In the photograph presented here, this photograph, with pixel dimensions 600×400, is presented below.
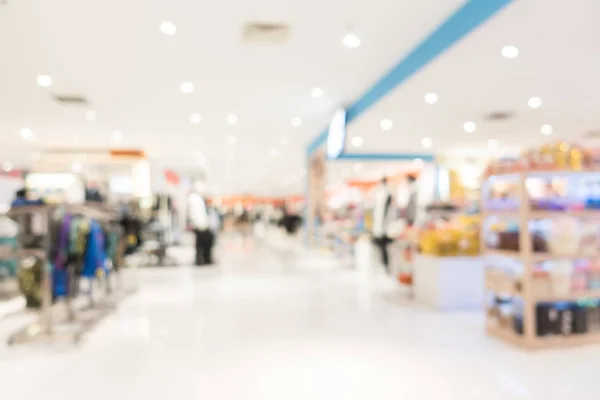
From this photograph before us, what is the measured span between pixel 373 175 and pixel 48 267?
20.1 meters

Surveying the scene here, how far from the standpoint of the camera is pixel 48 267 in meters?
4.81

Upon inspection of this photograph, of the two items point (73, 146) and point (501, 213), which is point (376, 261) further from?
point (73, 146)

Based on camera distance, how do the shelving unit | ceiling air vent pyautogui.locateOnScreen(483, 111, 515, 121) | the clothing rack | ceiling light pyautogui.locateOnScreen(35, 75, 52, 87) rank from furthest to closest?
1. ceiling air vent pyautogui.locateOnScreen(483, 111, 515, 121)
2. ceiling light pyautogui.locateOnScreen(35, 75, 52, 87)
3. the clothing rack
4. the shelving unit

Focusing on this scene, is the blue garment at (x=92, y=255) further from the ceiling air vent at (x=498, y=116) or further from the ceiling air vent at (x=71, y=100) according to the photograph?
the ceiling air vent at (x=498, y=116)

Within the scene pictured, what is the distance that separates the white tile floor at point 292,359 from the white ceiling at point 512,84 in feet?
9.71

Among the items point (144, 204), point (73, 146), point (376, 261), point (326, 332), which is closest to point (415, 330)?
point (326, 332)

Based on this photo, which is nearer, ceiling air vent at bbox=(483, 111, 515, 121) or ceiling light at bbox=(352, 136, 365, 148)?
ceiling air vent at bbox=(483, 111, 515, 121)

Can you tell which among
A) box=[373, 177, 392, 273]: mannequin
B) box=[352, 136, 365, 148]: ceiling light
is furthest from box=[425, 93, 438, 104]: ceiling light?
box=[352, 136, 365, 148]: ceiling light

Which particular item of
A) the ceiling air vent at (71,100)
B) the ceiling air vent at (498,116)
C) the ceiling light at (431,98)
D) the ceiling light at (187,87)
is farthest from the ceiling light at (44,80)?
the ceiling air vent at (498,116)

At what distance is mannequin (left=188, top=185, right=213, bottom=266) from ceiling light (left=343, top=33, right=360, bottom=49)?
5.85 metres

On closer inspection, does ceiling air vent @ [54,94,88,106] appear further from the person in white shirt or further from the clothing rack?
the clothing rack

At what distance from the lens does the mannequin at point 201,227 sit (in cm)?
1112

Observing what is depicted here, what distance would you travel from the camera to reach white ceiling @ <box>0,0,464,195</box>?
522 centimetres

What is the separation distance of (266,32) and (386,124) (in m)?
5.80
